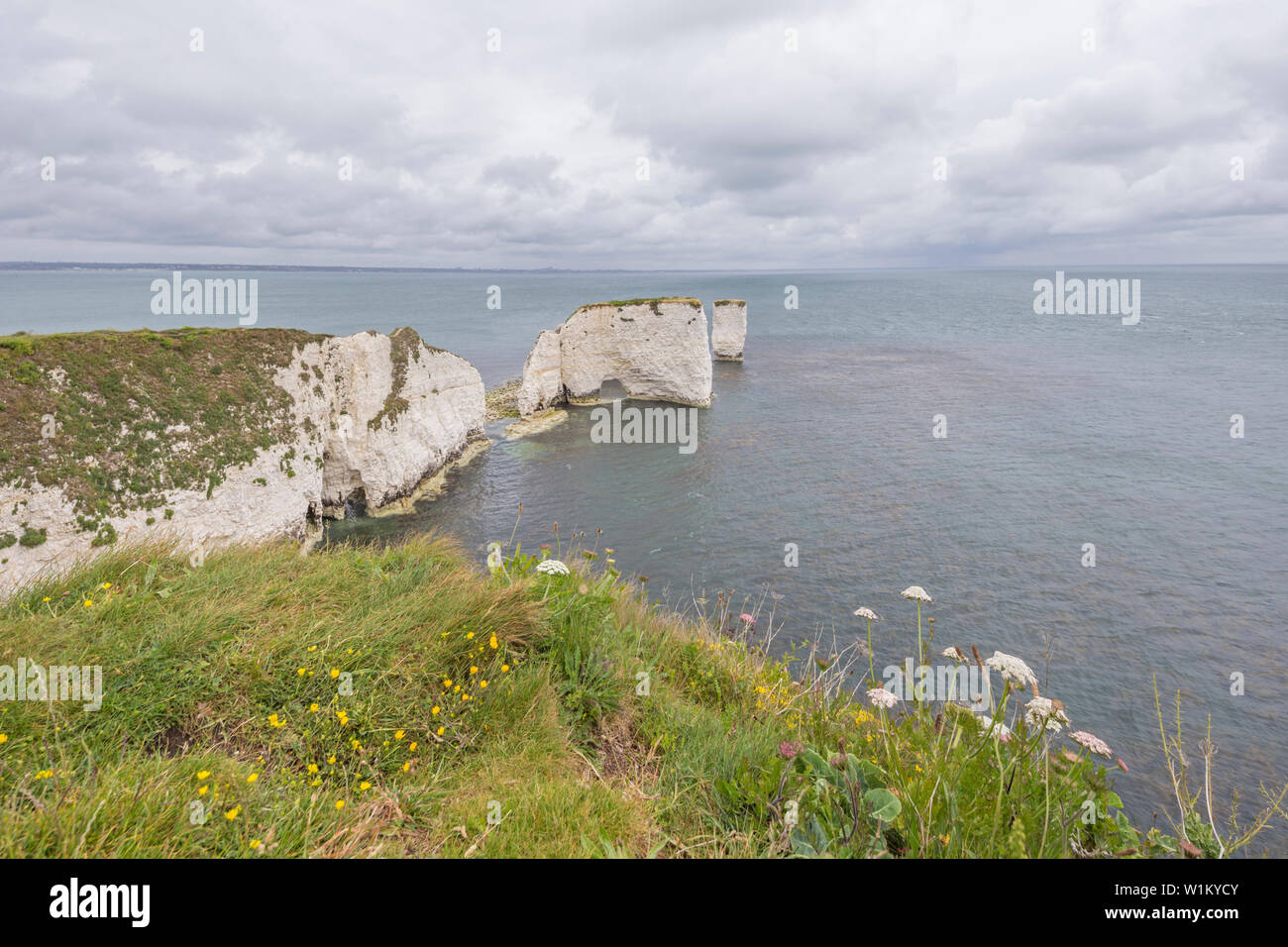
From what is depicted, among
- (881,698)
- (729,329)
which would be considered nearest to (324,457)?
(881,698)

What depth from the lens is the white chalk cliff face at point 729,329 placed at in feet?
179

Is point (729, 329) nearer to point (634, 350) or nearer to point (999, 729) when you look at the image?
point (634, 350)

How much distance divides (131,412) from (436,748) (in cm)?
1580

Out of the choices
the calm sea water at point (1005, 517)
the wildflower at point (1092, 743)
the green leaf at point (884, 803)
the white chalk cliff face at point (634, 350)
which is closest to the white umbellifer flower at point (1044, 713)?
the wildflower at point (1092, 743)

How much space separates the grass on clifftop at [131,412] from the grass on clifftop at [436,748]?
10286 mm

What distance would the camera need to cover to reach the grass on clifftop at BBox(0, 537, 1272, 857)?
3.19 meters

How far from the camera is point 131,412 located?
14.8 meters

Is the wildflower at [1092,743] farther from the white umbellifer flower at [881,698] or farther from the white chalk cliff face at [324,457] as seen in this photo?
the white chalk cliff face at [324,457]

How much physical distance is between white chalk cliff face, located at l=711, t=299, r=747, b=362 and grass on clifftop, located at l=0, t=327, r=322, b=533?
4213 centimetres

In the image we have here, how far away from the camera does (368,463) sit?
867 inches
